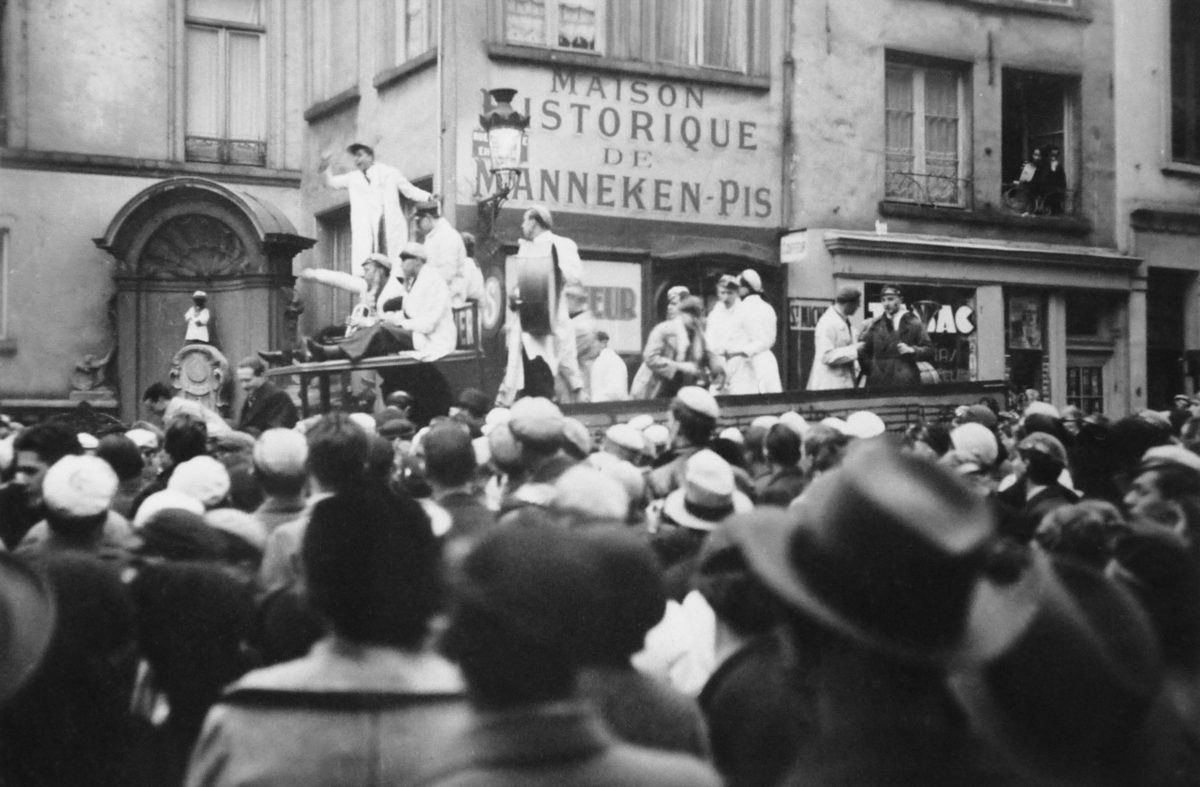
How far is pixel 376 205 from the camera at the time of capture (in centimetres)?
1781

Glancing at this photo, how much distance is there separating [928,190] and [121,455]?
17.2 m

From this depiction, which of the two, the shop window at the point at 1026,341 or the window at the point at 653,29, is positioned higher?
the window at the point at 653,29

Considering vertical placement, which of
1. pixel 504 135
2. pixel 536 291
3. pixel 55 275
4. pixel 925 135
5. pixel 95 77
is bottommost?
pixel 536 291

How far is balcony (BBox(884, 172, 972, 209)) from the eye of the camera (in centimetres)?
2231

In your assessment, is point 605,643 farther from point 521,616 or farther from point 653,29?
→ point 653,29

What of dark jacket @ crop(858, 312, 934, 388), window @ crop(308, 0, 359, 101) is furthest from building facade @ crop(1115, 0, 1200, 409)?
window @ crop(308, 0, 359, 101)

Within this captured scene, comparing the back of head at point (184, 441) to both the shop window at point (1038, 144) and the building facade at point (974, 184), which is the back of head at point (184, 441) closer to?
the building facade at point (974, 184)

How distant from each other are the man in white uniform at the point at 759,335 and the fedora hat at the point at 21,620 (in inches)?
459

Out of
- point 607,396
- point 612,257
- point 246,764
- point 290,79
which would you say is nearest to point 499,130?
point 607,396

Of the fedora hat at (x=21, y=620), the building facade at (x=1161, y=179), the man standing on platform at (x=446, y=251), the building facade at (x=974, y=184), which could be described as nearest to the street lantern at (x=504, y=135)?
Result: the man standing on platform at (x=446, y=251)

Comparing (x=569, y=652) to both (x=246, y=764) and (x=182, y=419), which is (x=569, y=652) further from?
(x=182, y=419)

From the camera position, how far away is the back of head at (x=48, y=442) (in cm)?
671

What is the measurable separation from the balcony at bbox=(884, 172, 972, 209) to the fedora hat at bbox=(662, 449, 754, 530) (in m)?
17.0

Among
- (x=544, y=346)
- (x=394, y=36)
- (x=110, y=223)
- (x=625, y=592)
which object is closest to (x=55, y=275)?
(x=110, y=223)
